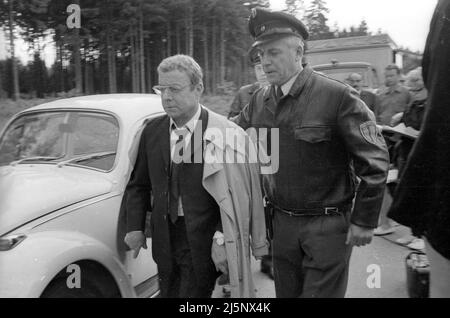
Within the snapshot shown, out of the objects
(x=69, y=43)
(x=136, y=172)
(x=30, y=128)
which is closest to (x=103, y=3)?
(x=69, y=43)

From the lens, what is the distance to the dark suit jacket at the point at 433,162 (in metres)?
1.12

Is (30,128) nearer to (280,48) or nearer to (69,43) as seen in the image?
(69,43)

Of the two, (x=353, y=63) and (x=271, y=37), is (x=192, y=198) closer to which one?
(x=271, y=37)

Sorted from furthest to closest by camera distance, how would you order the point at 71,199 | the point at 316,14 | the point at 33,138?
the point at 33,138 < the point at 71,199 < the point at 316,14

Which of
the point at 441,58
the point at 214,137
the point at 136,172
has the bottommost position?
the point at 136,172

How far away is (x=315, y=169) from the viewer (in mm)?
1899

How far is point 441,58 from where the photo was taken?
3.61 ft

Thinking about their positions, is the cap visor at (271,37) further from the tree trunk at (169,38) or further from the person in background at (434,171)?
the tree trunk at (169,38)

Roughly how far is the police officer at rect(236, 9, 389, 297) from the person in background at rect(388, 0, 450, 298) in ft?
1.76

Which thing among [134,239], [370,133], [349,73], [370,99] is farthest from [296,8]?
[349,73]

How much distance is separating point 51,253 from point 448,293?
5.53 ft

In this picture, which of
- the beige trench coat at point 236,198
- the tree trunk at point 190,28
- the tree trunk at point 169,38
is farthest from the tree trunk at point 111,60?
the beige trench coat at point 236,198

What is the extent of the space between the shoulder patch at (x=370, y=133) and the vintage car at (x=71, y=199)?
1.11m

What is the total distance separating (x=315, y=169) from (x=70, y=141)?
174 centimetres
